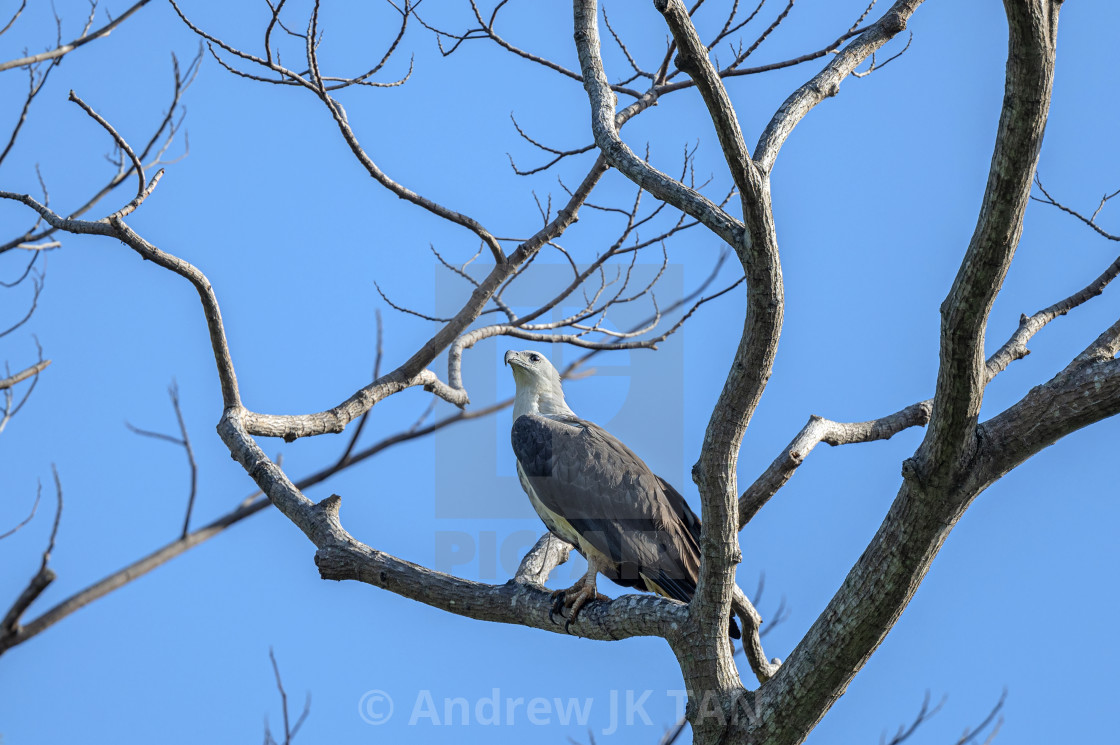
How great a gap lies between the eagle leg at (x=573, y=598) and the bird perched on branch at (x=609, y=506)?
0.53 feet

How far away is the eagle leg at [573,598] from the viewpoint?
436cm

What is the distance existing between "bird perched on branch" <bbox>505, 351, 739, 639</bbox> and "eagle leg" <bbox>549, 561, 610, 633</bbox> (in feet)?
0.53

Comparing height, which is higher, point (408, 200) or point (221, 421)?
point (408, 200)

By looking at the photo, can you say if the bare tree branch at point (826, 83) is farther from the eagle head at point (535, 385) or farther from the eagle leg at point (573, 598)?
the eagle head at point (535, 385)

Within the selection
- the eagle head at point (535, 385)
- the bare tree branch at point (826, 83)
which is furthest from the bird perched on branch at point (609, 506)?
the bare tree branch at point (826, 83)

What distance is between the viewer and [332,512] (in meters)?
4.82

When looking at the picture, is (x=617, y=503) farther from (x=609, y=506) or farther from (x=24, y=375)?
(x=24, y=375)

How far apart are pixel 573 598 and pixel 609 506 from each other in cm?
92

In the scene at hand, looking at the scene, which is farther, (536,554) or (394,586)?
(536,554)

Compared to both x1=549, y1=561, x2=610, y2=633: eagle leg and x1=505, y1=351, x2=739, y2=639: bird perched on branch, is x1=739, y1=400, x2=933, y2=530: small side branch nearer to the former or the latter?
x1=505, y1=351, x2=739, y2=639: bird perched on branch

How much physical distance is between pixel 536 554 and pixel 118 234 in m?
2.80

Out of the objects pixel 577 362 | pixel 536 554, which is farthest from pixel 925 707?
pixel 577 362

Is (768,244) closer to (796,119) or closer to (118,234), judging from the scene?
(796,119)

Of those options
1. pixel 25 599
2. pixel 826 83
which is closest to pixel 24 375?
pixel 25 599
